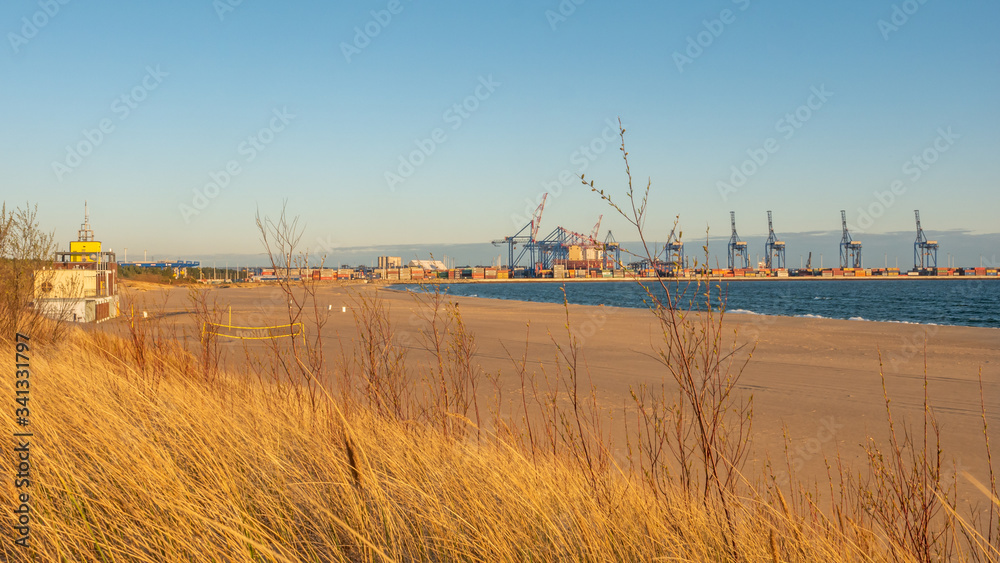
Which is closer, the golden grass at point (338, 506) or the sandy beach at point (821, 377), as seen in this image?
the golden grass at point (338, 506)

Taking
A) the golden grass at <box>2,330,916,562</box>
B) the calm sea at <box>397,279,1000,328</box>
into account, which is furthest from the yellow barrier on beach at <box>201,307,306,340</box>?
the calm sea at <box>397,279,1000,328</box>

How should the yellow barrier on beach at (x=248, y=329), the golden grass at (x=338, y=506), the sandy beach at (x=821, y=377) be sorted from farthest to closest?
the sandy beach at (x=821, y=377)
the yellow barrier on beach at (x=248, y=329)
the golden grass at (x=338, y=506)

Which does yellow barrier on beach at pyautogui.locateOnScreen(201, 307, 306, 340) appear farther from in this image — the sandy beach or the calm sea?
the calm sea

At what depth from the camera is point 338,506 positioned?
2391 millimetres

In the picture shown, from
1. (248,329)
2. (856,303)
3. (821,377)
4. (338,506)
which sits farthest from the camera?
(856,303)

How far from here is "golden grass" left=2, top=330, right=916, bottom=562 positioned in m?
2.07

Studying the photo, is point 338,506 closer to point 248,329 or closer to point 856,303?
point 248,329

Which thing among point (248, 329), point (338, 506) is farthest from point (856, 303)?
point (338, 506)

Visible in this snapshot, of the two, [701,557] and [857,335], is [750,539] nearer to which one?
[701,557]

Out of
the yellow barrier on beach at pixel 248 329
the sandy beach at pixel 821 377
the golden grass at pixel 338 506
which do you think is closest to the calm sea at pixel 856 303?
the golden grass at pixel 338 506

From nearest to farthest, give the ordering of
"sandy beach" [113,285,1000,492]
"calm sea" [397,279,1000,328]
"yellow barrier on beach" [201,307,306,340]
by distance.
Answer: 1. "yellow barrier on beach" [201,307,306,340]
2. "sandy beach" [113,285,1000,492]
3. "calm sea" [397,279,1000,328]

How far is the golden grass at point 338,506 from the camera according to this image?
2.07m

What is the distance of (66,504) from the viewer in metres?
2.44

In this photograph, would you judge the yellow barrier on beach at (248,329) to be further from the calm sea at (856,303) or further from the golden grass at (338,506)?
the calm sea at (856,303)
